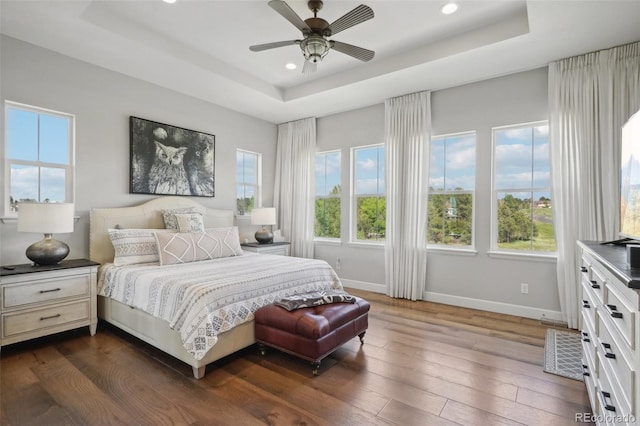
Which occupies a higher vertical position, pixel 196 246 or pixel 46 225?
pixel 46 225

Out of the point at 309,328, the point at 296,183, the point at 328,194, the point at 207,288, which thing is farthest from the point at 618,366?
the point at 296,183

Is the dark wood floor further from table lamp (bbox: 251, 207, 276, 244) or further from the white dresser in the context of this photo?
table lamp (bbox: 251, 207, 276, 244)

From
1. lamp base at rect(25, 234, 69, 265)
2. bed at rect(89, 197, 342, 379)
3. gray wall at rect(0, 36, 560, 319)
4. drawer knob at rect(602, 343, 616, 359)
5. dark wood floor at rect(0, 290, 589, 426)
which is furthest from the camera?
gray wall at rect(0, 36, 560, 319)

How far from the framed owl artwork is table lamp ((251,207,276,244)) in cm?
74

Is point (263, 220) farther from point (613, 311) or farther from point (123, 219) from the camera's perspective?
point (613, 311)

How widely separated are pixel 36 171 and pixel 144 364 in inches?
93.0

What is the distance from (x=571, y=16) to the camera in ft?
8.76

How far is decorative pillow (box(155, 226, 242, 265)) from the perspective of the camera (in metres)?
3.37

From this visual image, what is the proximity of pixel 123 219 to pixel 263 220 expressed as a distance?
1.92 meters


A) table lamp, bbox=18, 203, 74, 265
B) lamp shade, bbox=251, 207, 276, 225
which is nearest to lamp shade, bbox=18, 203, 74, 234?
table lamp, bbox=18, 203, 74, 265

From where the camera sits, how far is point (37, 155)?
130 inches

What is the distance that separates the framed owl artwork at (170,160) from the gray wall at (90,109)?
0.10m

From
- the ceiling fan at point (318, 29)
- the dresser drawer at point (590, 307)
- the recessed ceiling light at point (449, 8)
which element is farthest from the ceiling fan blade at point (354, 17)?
the dresser drawer at point (590, 307)

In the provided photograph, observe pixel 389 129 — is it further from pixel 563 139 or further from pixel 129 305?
pixel 129 305
